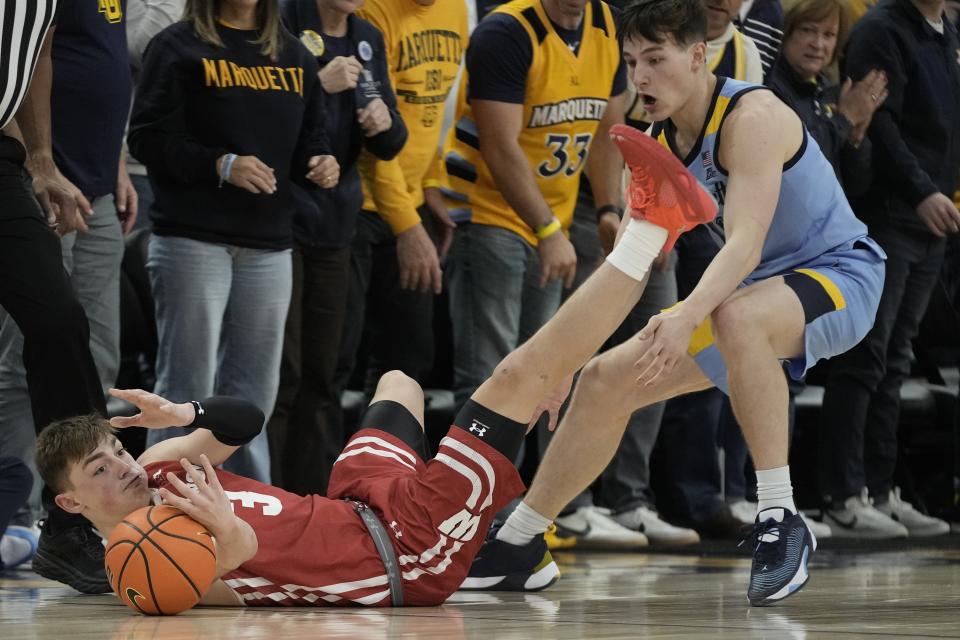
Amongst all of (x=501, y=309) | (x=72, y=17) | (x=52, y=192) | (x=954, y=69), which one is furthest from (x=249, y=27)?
(x=954, y=69)

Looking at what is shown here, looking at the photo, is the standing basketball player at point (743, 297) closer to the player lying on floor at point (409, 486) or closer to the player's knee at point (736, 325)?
the player's knee at point (736, 325)

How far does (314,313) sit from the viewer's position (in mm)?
5879

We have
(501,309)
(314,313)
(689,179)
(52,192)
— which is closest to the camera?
(689,179)

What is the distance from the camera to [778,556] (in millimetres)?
3902

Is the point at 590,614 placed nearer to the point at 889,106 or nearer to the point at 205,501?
the point at 205,501

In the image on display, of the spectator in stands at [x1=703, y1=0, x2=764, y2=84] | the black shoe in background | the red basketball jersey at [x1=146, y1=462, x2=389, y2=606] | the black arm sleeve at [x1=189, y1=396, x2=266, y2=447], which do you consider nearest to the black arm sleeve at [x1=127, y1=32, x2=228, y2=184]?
the black arm sleeve at [x1=189, y1=396, x2=266, y2=447]

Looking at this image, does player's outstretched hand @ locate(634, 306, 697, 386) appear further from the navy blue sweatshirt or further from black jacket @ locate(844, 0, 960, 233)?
Answer: black jacket @ locate(844, 0, 960, 233)

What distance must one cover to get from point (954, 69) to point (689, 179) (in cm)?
400

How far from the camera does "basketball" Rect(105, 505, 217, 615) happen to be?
3.57 metres

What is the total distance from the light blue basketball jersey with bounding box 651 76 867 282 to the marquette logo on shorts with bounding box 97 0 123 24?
1.97 meters

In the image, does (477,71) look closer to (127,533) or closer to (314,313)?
(314,313)

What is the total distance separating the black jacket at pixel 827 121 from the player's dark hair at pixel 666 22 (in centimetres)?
238

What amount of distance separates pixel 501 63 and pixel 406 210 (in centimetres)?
75

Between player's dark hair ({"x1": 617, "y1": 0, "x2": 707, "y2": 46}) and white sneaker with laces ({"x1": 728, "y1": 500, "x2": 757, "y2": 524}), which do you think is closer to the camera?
player's dark hair ({"x1": 617, "y1": 0, "x2": 707, "y2": 46})
